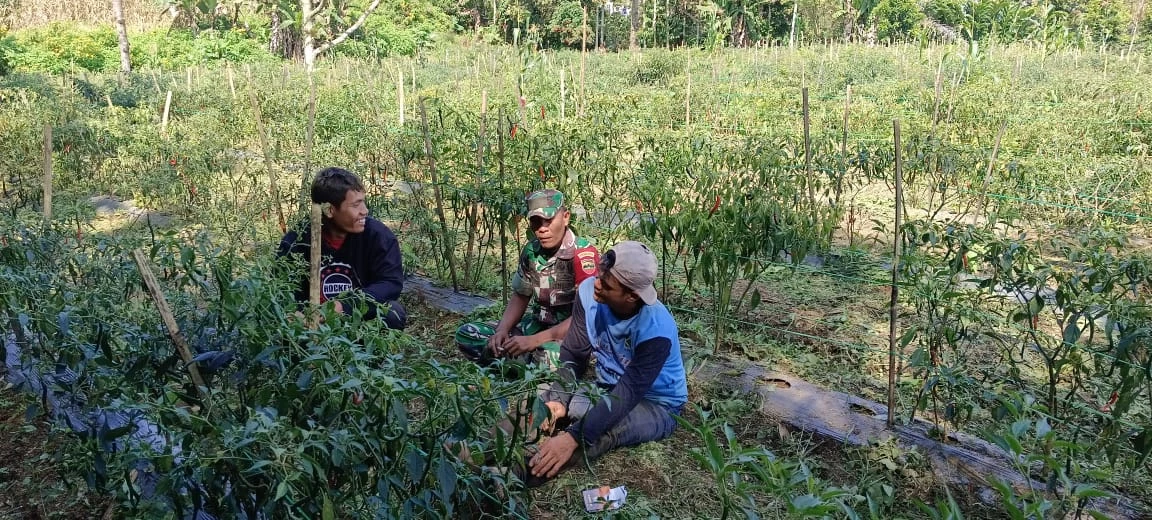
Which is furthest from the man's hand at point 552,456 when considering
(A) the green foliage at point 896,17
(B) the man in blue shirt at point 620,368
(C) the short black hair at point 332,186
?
(A) the green foliage at point 896,17

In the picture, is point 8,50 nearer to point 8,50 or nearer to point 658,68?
point 8,50

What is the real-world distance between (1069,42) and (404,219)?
2108 cm

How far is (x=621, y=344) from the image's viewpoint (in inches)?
102

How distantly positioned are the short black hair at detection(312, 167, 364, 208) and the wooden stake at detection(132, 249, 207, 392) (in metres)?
1.10

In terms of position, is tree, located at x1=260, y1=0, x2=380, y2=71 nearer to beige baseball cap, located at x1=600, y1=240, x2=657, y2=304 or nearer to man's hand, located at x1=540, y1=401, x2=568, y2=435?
man's hand, located at x1=540, y1=401, x2=568, y2=435

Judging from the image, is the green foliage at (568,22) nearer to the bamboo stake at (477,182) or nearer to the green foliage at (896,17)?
the green foliage at (896,17)

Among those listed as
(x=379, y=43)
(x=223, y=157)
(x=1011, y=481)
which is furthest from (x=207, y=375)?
(x=379, y=43)

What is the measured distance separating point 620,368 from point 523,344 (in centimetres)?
55

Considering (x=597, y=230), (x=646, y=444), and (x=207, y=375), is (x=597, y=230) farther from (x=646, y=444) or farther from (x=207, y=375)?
(x=207, y=375)

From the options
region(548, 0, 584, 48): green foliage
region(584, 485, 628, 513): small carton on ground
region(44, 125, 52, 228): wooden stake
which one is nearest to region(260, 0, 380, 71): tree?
region(44, 125, 52, 228): wooden stake

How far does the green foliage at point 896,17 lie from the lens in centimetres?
3250

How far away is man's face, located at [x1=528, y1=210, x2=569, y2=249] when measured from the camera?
3068 mm

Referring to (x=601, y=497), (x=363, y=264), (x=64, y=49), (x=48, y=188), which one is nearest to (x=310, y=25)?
(x=64, y=49)

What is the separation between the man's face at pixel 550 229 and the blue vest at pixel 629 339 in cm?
38
